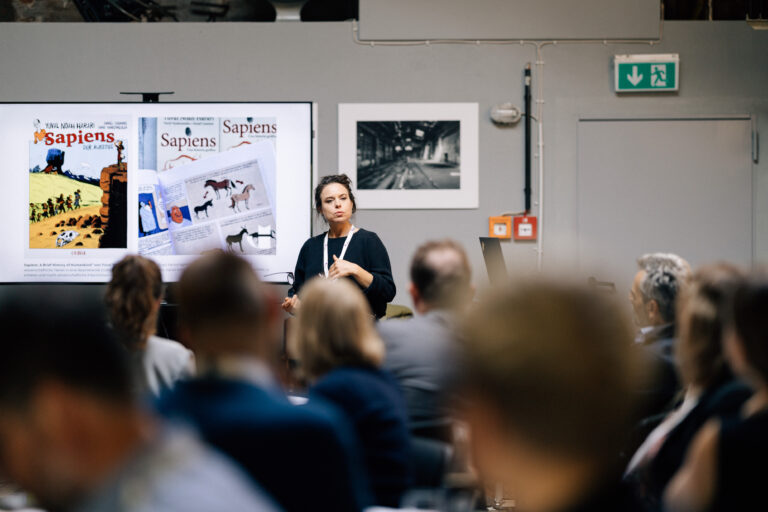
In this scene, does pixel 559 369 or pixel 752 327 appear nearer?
pixel 559 369

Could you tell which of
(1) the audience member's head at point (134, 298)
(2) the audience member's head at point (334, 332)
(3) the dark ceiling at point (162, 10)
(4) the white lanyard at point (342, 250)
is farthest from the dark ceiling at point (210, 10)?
(2) the audience member's head at point (334, 332)

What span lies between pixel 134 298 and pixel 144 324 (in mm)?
91

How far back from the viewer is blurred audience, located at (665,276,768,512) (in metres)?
1.17

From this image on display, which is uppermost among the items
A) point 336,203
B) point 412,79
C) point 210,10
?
point 210,10

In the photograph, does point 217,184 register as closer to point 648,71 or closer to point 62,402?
point 648,71

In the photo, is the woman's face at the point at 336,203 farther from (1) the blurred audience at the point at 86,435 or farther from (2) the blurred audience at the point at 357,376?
(1) the blurred audience at the point at 86,435

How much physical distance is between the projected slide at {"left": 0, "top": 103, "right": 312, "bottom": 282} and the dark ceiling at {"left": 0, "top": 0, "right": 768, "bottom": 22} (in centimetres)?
83

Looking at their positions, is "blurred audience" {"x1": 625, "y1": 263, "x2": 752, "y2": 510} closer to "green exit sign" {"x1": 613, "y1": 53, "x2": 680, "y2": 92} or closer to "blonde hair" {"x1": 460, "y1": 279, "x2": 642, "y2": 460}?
"blonde hair" {"x1": 460, "y1": 279, "x2": 642, "y2": 460}

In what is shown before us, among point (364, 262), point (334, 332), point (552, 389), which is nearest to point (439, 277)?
point (334, 332)

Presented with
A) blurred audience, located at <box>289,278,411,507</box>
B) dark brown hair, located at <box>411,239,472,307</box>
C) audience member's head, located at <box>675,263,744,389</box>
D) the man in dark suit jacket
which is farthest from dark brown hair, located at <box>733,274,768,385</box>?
dark brown hair, located at <box>411,239,472,307</box>

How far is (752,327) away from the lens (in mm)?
1172

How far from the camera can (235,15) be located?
17.9 ft

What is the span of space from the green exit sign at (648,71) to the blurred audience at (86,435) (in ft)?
15.3

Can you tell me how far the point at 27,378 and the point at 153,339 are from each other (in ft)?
5.08
